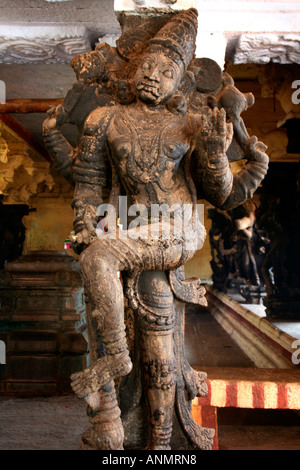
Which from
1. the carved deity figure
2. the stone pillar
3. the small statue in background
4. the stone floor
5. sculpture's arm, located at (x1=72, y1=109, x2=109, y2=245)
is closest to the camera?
the carved deity figure

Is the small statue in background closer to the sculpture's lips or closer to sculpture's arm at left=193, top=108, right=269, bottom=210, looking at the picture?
sculpture's arm at left=193, top=108, right=269, bottom=210

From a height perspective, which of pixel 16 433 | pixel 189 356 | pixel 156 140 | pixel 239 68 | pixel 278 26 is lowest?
pixel 16 433

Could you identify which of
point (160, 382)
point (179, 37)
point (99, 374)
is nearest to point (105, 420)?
point (99, 374)

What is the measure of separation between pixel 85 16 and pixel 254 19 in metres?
1.25

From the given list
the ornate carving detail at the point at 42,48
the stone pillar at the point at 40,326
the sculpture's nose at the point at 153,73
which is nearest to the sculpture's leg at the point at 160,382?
the sculpture's nose at the point at 153,73

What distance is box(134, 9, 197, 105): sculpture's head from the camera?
6.41 feet

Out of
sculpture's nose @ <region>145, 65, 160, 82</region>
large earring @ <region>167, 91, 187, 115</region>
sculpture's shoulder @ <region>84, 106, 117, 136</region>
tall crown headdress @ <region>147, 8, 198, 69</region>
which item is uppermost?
tall crown headdress @ <region>147, 8, 198, 69</region>

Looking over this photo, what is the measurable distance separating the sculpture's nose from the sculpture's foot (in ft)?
4.20

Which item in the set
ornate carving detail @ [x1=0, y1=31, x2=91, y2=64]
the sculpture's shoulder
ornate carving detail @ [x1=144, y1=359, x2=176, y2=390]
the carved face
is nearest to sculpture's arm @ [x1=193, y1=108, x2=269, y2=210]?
the carved face

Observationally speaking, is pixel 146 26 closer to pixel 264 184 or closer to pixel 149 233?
pixel 149 233

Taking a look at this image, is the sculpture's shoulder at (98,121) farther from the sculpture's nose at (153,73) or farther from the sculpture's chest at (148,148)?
the sculpture's nose at (153,73)

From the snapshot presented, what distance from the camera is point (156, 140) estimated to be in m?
1.97

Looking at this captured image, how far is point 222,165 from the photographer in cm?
189
